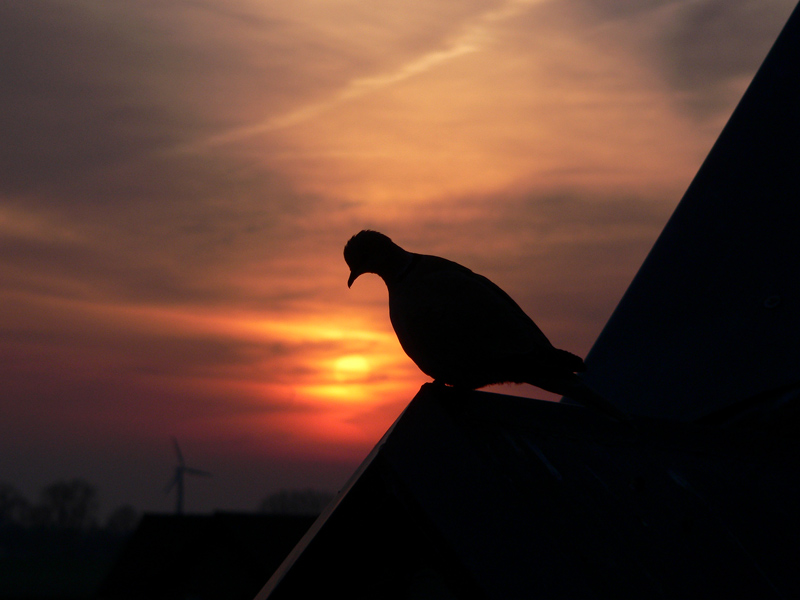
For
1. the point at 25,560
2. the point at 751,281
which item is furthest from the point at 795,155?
the point at 25,560

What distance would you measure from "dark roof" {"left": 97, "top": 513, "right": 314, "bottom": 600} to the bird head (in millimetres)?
24723

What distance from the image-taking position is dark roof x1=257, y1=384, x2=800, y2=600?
369 centimetres

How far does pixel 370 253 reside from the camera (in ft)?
20.8

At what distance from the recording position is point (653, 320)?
1050cm

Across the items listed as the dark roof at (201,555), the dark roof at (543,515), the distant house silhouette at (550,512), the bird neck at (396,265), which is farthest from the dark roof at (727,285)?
the dark roof at (201,555)

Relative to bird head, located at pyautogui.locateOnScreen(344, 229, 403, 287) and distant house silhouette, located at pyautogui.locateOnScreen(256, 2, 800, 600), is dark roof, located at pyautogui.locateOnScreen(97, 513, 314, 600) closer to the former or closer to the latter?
bird head, located at pyautogui.locateOnScreen(344, 229, 403, 287)

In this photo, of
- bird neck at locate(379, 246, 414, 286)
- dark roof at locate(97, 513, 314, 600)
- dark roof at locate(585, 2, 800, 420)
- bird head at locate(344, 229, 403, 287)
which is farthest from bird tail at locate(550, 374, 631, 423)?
dark roof at locate(97, 513, 314, 600)

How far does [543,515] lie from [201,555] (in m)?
31.1

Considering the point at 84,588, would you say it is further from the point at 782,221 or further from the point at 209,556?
the point at 782,221

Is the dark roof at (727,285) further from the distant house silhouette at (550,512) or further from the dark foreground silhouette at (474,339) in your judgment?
the dark foreground silhouette at (474,339)

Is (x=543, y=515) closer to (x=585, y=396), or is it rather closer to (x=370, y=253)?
(x=585, y=396)

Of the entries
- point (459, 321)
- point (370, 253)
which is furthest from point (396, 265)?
point (459, 321)

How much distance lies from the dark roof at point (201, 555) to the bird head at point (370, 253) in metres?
24.7

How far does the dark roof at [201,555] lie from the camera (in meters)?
29.9
